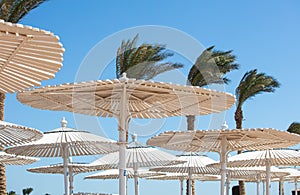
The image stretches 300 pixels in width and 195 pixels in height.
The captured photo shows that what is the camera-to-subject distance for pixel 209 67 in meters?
24.4

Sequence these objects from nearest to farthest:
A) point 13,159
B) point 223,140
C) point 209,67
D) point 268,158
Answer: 1. point 223,140
2. point 268,158
3. point 13,159
4. point 209,67

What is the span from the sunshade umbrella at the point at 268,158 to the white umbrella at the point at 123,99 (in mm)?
4402

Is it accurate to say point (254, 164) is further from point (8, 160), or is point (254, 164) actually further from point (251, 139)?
point (8, 160)

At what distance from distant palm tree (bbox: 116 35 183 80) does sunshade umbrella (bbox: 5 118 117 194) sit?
574 centimetres

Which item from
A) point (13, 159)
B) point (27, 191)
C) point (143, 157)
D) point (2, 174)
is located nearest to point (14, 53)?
point (13, 159)

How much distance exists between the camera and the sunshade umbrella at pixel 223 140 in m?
12.6

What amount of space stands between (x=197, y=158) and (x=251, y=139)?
5.60 meters

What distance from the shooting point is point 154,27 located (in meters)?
11.2

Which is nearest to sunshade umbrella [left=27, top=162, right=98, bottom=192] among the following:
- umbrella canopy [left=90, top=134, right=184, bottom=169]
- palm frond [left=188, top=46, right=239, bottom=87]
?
umbrella canopy [left=90, top=134, right=184, bottom=169]

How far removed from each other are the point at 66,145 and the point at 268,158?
18.3 feet

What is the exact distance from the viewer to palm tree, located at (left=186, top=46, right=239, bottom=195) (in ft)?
78.6

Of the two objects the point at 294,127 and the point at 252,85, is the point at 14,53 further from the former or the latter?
the point at 294,127

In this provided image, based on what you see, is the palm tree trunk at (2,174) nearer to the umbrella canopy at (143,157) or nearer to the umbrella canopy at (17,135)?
the umbrella canopy at (143,157)

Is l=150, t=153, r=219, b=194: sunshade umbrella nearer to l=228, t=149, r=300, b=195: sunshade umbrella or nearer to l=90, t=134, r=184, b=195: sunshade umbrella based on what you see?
l=90, t=134, r=184, b=195: sunshade umbrella
